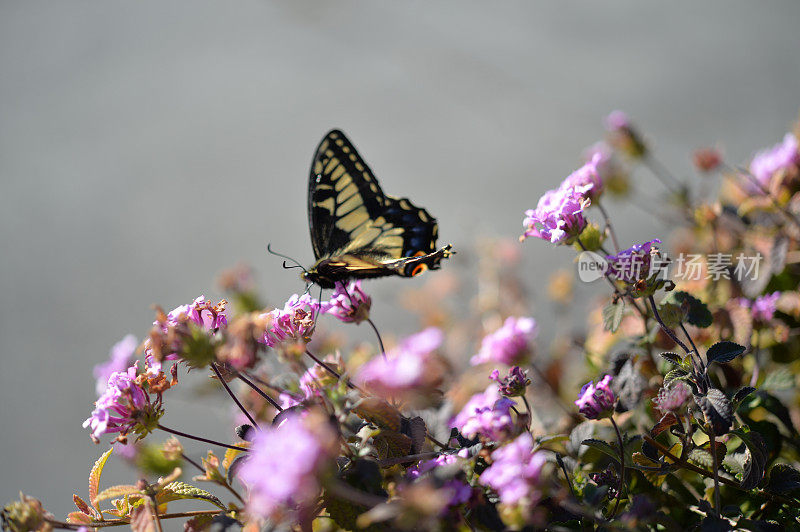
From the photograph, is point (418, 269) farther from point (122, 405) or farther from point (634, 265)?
point (122, 405)

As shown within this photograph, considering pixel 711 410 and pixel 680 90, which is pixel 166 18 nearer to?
pixel 680 90

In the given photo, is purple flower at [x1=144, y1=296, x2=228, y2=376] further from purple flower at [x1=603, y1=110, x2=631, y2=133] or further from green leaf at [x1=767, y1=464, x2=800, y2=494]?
purple flower at [x1=603, y1=110, x2=631, y2=133]

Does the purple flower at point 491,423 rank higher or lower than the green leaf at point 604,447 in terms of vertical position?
higher

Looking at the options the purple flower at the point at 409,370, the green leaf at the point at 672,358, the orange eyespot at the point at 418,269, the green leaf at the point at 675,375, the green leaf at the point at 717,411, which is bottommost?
the green leaf at the point at 717,411

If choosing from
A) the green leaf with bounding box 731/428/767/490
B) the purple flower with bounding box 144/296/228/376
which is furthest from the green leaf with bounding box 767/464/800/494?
the purple flower with bounding box 144/296/228/376

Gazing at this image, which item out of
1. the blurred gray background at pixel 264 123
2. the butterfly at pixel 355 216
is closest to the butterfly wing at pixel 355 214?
the butterfly at pixel 355 216

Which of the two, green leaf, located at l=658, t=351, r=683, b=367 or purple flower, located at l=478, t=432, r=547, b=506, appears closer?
purple flower, located at l=478, t=432, r=547, b=506

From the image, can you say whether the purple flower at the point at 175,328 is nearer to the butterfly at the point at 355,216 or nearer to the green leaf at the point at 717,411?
the butterfly at the point at 355,216
